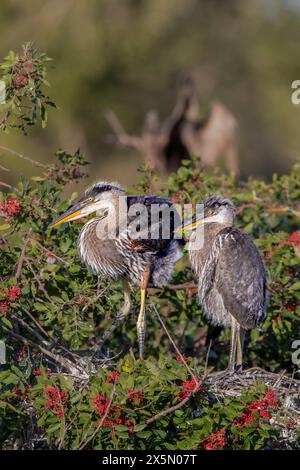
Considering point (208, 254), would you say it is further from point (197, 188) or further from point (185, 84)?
point (185, 84)

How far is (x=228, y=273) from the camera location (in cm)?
745

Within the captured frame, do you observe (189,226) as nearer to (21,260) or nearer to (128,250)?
(128,250)

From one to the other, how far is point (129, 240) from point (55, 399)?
6.50 feet

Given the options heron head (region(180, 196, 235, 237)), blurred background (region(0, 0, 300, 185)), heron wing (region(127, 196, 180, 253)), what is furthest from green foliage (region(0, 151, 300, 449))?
blurred background (region(0, 0, 300, 185))

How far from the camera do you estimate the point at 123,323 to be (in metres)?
7.68

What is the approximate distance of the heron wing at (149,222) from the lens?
7156 millimetres

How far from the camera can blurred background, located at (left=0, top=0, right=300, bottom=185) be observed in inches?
890

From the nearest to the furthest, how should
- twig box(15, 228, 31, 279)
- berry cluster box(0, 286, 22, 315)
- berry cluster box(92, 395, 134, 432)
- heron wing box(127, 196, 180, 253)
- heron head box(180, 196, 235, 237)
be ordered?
berry cluster box(92, 395, 134, 432) → berry cluster box(0, 286, 22, 315) → twig box(15, 228, 31, 279) → heron wing box(127, 196, 180, 253) → heron head box(180, 196, 235, 237)

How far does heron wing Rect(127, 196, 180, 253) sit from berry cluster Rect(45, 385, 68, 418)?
1.93 m

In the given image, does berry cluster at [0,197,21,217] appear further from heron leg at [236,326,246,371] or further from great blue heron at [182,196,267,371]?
heron leg at [236,326,246,371]

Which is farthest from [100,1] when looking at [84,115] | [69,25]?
[84,115]

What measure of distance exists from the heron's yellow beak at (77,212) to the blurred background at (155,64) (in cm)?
1430

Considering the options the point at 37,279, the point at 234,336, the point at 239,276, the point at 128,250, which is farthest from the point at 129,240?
the point at 234,336
